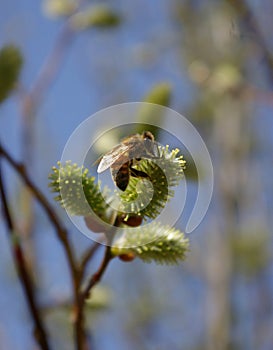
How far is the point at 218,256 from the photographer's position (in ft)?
5.62

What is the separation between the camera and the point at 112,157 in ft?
1.36

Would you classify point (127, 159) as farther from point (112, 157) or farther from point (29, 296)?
point (29, 296)

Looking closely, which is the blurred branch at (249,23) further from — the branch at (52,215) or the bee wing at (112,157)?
the bee wing at (112,157)

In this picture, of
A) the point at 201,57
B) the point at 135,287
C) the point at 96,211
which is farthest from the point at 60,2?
the point at 135,287

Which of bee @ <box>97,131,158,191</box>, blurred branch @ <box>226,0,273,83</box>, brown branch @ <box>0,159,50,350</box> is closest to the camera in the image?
bee @ <box>97,131,158,191</box>

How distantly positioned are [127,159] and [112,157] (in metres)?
0.01

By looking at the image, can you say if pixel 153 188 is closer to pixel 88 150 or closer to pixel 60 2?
pixel 88 150

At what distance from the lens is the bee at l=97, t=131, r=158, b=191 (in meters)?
0.41

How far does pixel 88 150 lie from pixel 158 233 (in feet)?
0.28

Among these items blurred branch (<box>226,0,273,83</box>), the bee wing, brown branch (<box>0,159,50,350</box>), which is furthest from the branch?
blurred branch (<box>226,0,273,83</box>)

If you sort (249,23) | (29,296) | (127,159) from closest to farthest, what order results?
(127,159)
(29,296)
(249,23)

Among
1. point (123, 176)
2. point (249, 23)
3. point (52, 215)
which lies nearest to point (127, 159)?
point (123, 176)

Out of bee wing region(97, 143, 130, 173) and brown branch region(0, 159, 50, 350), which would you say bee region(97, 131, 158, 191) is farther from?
brown branch region(0, 159, 50, 350)

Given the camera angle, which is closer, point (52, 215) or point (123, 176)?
point (123, 176)
